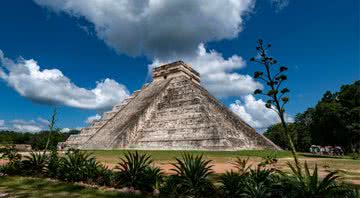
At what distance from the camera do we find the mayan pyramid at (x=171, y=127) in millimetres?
19781

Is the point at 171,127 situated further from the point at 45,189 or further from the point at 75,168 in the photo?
the point at 45,189

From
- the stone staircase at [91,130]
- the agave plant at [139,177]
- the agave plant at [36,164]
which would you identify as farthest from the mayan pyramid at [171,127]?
the agave plant at [139,177]

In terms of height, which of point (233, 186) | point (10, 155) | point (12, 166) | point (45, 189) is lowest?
point (45, 189)

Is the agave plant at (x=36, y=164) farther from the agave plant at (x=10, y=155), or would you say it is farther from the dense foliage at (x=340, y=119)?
the dense foliage at (x=340, y=119)

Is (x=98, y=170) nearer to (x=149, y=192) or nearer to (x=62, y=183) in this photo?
(x=62, y=183)

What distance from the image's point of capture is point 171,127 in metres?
22.0

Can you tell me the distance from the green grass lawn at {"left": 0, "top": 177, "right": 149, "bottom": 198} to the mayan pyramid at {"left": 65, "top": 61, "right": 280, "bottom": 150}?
1322cm

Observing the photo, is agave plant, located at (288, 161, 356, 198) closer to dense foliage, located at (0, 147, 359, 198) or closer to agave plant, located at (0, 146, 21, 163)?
dense foliage, located at (0, 147, 359, 198)

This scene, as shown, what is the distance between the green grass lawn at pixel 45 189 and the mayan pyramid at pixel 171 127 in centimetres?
1322

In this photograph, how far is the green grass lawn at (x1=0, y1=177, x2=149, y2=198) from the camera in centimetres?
534

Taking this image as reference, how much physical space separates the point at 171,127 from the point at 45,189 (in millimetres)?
16294

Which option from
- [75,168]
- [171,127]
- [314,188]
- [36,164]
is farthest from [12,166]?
[171,127]

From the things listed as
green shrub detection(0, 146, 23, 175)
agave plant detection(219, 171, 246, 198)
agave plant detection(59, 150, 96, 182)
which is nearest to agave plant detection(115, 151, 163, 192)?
agave plant detection(59, 150, 96, 182)

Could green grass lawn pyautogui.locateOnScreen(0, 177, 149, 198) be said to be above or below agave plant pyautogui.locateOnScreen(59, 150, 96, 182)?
below
